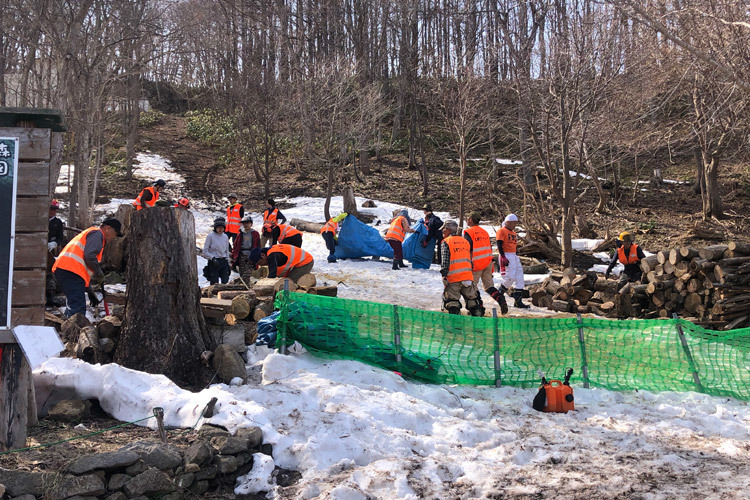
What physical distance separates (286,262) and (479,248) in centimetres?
317

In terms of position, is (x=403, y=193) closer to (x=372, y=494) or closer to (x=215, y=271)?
(x=215, y=271)

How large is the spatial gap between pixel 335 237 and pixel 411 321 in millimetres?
8758

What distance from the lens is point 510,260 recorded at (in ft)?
40.6

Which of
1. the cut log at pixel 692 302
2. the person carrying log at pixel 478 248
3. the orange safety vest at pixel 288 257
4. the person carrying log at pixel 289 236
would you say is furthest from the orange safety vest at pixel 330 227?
the cut log at pixel 692 302

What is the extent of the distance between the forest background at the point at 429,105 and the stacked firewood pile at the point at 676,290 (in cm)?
222

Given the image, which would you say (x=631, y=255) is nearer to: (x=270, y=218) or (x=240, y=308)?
(x=270, y=218)

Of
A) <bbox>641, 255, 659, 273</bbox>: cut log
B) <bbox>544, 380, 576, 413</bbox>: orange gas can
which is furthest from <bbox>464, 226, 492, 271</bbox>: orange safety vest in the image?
<bbox>544, 380, 576, 413</bbox>: orange gas can

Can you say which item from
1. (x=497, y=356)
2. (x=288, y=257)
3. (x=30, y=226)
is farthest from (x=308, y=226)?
(x=30, y=226)

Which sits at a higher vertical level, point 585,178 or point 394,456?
point 585,178

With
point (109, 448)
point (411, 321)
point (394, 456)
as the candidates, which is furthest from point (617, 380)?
point (109, 448)

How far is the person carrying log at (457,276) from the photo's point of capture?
1032cm

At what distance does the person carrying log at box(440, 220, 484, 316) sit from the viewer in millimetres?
10320

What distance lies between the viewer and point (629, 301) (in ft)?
40.5

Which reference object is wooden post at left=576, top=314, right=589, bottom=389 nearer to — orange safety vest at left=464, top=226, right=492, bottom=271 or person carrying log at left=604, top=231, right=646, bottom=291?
orange safety vest at left=464, top=226, right=492, bottom=271
